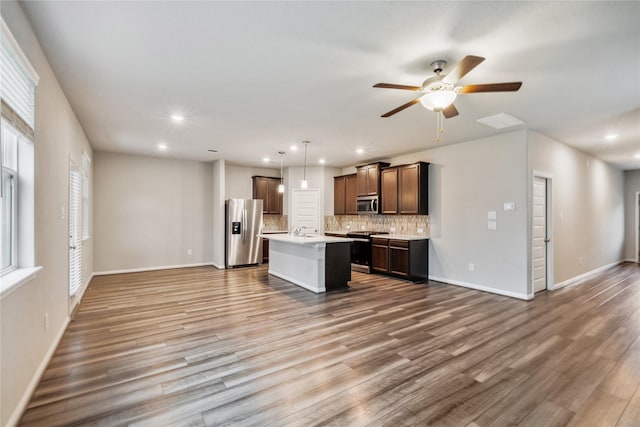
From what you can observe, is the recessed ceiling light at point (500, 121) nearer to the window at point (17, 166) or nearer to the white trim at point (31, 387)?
the window at point (17, 166)

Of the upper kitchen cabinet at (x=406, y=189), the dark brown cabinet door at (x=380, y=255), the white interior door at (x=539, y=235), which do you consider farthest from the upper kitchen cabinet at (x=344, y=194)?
the white interior door at (x=539, y=235)

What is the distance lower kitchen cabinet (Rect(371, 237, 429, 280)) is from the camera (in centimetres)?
587

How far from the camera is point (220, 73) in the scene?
2.88 meters

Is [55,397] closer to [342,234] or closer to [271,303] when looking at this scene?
[271,303]

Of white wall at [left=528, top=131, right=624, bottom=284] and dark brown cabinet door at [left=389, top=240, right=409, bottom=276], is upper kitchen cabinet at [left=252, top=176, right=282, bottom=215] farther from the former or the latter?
white wall at [left=528, top=131, right=624, bottom=284]

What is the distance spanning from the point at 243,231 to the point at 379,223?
131 inches

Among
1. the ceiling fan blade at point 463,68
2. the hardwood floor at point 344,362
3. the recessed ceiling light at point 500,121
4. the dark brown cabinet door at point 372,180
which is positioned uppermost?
the recessed ceiling light at point 500,121

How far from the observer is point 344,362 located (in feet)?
8.81

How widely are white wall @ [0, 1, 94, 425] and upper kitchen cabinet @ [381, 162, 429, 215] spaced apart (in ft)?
17.7

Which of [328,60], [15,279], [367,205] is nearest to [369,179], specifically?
[367,205]

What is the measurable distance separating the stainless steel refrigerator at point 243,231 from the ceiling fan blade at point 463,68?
19.0 feet

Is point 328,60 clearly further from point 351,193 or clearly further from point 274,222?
point 274,222

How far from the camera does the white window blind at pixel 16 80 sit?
5.79 ft

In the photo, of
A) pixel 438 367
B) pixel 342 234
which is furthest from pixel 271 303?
pixel 342 234
